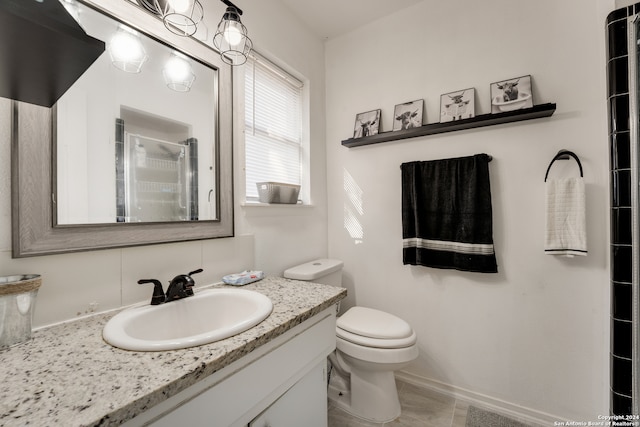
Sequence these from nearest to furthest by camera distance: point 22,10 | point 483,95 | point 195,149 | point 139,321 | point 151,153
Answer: point 22,10
point 139,321
point 151,153
point 195,149
point 483,95

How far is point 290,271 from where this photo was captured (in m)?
1.60

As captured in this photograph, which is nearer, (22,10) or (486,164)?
(22,10)

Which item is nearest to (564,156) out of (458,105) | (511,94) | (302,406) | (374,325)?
(511,94)

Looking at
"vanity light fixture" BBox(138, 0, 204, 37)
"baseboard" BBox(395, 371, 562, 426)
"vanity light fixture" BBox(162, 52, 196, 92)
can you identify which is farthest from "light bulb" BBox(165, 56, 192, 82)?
"baseboard" BBox(395, 371, 562, 426)

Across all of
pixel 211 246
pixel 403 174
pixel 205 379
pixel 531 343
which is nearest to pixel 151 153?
pixel 211 246

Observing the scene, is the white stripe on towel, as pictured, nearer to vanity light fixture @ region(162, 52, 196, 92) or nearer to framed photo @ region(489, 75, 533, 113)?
framed photo @ region(489, 75, 533, 113)

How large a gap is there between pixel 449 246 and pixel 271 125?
1.38 metres

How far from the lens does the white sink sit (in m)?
0.67

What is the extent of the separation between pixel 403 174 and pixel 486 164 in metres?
0.47

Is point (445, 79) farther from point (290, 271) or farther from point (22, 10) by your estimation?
point (22, 10)

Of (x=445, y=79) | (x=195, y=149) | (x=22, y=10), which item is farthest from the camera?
(x=445, y=79)

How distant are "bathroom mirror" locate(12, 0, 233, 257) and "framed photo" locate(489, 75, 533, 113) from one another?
4.78 feet

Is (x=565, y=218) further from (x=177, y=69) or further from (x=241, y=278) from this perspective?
(x=177, y=69)

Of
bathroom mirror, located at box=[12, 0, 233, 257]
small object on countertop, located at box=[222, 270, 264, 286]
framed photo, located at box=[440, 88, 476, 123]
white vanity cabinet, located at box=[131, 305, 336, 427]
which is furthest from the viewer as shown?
framed photo, located at box=[440, 88, 476, 123]
